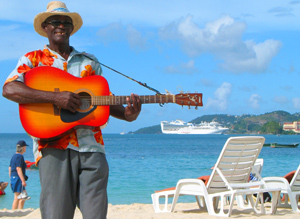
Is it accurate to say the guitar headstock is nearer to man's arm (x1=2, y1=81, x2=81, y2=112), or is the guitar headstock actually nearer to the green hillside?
man's arm (x1=2, y1=81, x2=81, y2=112)

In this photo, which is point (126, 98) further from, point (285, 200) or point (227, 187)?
point (285, 200)

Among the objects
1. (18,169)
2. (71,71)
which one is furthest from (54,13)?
(18,169)

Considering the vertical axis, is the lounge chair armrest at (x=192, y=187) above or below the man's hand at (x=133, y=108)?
below

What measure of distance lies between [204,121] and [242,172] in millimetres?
136313

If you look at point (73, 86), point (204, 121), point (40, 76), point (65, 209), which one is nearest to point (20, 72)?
point (40, 76)

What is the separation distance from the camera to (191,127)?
435ft

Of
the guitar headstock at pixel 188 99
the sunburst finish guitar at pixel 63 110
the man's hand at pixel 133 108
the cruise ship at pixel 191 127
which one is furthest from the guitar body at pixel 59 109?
the cruise ship at pixel 191 127

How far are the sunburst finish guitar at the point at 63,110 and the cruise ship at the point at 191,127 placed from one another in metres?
129

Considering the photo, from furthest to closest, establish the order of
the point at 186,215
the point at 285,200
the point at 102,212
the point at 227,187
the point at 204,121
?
the point at 204,121, the point at 285,200, the point at 186,215, the point at 227,187, the point at 102,212

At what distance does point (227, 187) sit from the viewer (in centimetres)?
624

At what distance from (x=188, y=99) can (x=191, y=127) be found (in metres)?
130

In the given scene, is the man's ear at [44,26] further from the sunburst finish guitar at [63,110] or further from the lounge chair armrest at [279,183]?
the lounge chair armrest at [279,183]

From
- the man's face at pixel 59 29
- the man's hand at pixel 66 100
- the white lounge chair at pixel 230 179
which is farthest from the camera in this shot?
the white lounge chair at pixel 230 179

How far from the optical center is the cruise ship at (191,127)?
435 feet
